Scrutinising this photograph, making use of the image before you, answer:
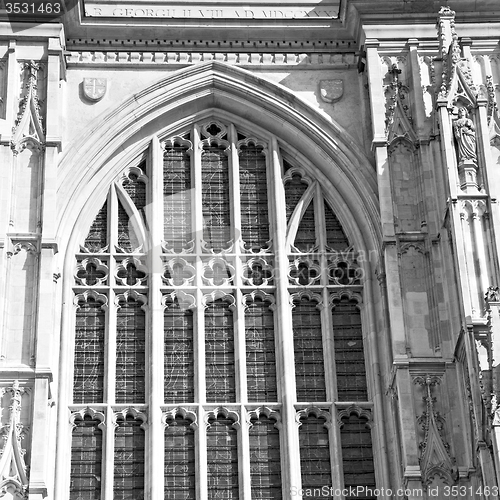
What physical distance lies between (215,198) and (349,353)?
13.3ft

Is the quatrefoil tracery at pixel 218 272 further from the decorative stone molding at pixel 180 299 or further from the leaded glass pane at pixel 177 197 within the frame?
the leaded glass pane at pixel 177 197

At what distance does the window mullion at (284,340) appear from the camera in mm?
30000

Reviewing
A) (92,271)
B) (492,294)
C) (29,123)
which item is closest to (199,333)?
(92,271)

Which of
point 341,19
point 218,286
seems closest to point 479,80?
point 341,19

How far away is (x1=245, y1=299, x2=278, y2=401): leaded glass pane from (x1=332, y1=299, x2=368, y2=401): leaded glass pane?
1.14 meters

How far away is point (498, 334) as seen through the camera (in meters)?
27.8

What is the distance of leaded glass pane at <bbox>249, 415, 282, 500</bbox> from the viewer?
29859 mm

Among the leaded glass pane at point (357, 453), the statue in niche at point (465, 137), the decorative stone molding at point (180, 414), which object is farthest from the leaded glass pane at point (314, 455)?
the statue in niche at point (465, 137)

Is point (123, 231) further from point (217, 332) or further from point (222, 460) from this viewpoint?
point (222, 460)

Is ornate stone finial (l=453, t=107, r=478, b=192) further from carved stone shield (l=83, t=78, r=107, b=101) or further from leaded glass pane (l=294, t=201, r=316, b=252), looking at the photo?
carved stone shield (l=83, t=78, r=107, b=101)

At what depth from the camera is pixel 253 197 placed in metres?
33.1

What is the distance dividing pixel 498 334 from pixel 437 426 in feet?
7.15

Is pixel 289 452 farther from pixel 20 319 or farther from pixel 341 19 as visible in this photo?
pixel 341 19

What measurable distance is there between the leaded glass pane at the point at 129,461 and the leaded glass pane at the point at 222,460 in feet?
3.81
